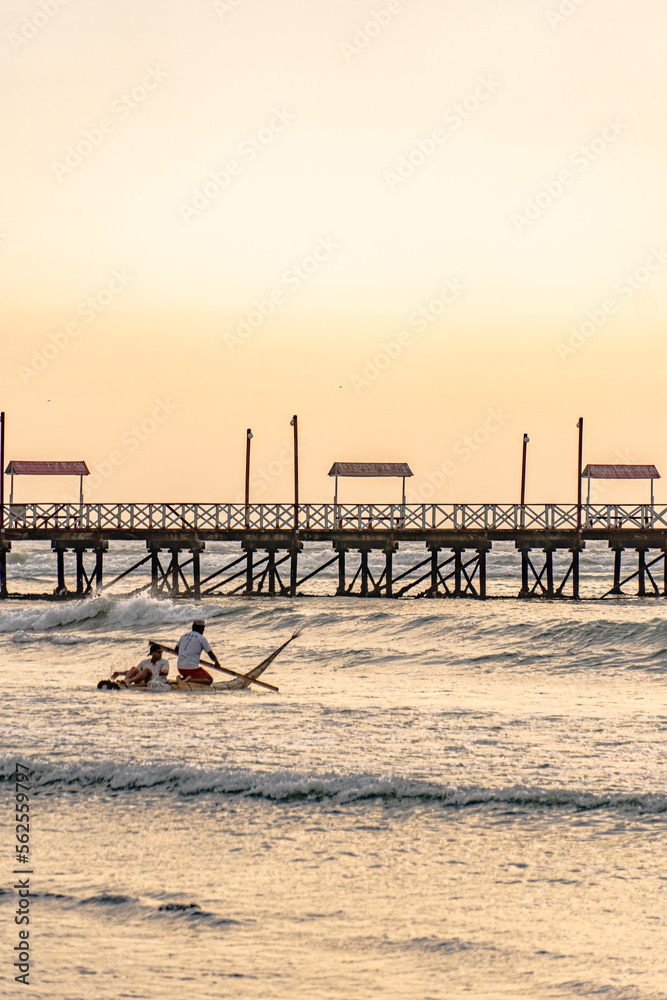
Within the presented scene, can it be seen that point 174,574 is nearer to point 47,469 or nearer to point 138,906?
point 47,469

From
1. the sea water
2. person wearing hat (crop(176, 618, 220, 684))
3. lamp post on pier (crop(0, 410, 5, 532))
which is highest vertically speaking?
lamp post on pier (crop(0, 410, 5, 532))

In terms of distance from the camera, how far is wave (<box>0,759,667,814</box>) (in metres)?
8.77

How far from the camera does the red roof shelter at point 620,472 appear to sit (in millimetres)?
43188

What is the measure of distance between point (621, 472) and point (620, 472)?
4cm

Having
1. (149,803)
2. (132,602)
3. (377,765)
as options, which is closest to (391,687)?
(377,765)

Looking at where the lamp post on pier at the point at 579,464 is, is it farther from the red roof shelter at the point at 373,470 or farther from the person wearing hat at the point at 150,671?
the person wearing hat at the point at 150,671

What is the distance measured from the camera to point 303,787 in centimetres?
919

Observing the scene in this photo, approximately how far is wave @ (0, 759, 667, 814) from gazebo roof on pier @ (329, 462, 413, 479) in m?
32.5

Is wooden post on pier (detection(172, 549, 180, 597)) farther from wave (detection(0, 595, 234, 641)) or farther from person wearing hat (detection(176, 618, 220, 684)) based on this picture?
person wearing hat (detection(176, 618, 220, 684))

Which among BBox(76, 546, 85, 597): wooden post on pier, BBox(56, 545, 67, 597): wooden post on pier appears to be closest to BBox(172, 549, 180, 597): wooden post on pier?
BBox(76, 546, 85, 597): wooden post on pier

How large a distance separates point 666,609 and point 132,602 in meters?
17.3

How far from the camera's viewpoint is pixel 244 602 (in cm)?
3509

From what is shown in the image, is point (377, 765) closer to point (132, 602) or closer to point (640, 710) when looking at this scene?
point (640, 710)

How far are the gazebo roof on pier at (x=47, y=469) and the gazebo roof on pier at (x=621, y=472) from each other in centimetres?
2085
